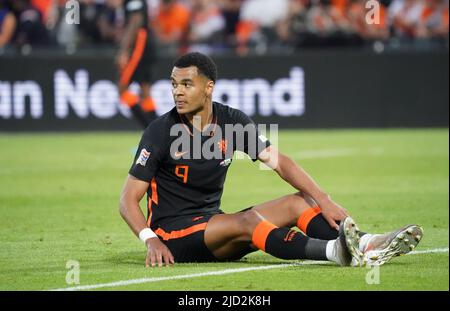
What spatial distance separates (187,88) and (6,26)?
14514mm

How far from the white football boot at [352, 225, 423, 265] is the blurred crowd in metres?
13.6

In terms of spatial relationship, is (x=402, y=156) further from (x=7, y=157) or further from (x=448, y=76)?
(x=7, y=157)

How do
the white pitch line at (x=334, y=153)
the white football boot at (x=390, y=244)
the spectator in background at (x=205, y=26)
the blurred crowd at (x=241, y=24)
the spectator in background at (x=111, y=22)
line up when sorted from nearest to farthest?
the white football boot at (x=390, y=244), the white pitch line at (x=334, y=153), the blurred crowd at (x=241, y=24), the spectator in background at (x=205, y=26), the spectator in background at (x=111, y=22)

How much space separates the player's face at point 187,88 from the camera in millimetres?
7535

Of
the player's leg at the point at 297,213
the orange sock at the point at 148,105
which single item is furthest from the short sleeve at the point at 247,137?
the orange sock at the point at 148,105

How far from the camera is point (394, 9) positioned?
22391mm

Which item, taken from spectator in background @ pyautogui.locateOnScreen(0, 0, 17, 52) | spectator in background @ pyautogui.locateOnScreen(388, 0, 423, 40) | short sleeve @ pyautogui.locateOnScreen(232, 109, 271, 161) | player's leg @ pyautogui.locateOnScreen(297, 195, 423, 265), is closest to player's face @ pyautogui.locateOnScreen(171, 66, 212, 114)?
short sleeve @ pyautogui.locateOnScreen(232, 109, 271, 161)

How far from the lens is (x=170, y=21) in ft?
74.4

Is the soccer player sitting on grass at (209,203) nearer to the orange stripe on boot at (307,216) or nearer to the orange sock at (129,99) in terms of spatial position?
the orange stripe on boot at (307,216)

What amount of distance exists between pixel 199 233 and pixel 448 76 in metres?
13.6

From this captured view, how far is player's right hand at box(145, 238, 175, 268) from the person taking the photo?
731 cm

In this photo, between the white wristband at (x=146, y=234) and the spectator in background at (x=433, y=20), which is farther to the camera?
the spectator in background at (x=433, y=20)

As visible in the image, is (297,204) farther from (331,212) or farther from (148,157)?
(148,157)

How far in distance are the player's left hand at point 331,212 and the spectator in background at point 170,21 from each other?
14.9m
